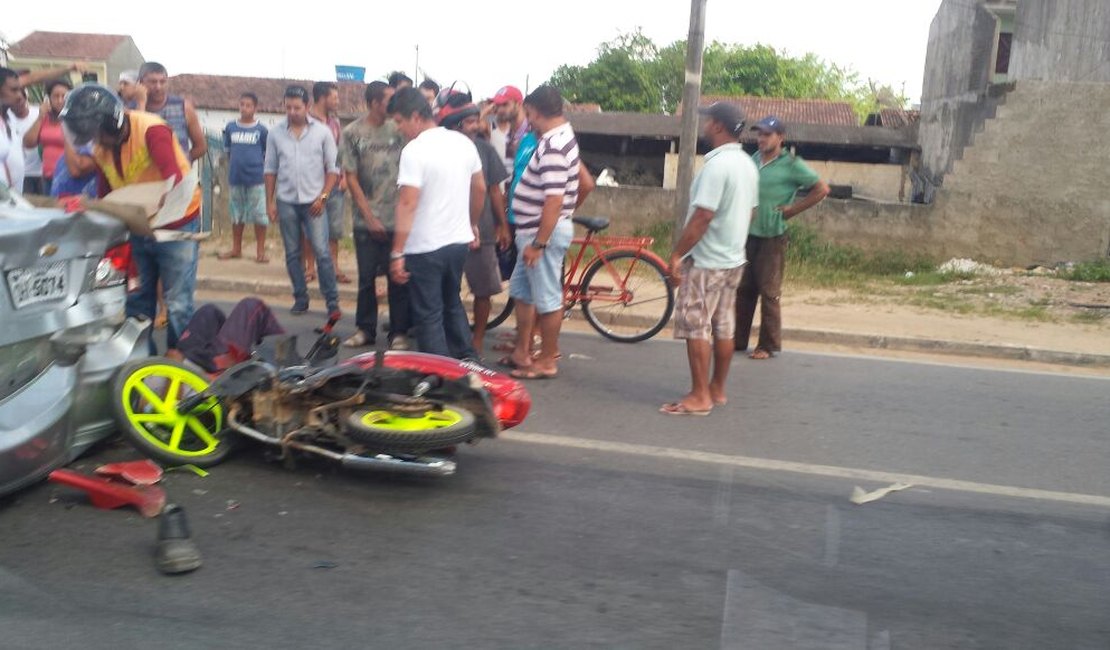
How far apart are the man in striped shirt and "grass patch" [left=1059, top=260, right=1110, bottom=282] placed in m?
7.22

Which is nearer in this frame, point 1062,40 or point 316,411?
point 316,411

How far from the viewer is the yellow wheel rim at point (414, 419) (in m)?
4.41

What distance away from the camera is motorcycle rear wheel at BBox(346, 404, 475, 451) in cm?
427

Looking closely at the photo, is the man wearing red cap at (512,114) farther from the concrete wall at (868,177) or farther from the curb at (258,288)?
the concrete wall at (868,177)

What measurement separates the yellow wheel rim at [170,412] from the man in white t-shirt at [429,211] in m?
1.39

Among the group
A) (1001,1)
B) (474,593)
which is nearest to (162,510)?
(474,593)

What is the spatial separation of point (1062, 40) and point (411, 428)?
14497 mm

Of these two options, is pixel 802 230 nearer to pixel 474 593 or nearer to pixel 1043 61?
pixel 1043 61

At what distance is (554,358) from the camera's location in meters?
6.89

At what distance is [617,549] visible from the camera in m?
3.95

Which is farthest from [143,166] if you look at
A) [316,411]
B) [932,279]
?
[932,279]

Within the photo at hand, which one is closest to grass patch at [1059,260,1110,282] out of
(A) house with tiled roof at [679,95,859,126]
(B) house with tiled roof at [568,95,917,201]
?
(B) house with tiled roof at [568,95,917,201]

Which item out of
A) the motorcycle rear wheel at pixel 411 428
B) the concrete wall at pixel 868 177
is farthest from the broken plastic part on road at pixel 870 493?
the concrete wall at pixel 868 177

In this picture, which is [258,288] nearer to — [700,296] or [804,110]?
[700,296]
